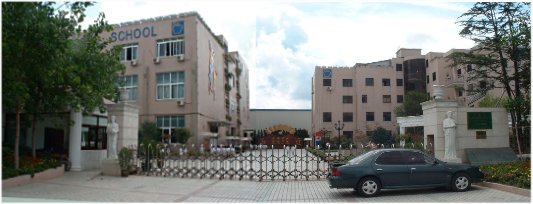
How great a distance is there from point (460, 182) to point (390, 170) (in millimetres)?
1551

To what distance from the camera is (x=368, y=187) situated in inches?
333

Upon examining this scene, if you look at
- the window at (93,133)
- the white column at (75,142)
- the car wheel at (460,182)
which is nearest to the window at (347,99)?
the car wheel at (460,182)

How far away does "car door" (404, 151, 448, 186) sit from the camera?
856 centimetres

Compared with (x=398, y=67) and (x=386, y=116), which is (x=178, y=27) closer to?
(x=398, y=67)

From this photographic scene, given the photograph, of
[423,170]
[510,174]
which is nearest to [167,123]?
[423,170]

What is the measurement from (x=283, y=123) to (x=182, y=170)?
449 cm

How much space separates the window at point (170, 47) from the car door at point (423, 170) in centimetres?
1825

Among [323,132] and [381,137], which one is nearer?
[323,132]

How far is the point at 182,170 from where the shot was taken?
11.8 m

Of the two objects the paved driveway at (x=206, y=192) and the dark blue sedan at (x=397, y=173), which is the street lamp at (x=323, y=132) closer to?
the dark blue sedan at (x=397, y=173)

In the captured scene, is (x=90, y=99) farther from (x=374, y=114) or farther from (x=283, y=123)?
(x=374, y=114)

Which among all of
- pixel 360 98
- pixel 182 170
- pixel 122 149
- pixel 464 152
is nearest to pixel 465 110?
pixel 464 152

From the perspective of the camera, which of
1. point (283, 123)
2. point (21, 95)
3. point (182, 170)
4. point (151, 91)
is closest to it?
point (283, 123)

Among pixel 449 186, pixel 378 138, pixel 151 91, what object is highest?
pixel 151 91
